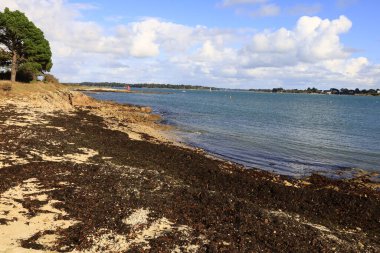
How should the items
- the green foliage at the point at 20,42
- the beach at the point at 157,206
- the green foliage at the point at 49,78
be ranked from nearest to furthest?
1. the beach at the point at 157,206
2. the green foliage at the point at 20,42
3. the green foliage at the point at 49,78

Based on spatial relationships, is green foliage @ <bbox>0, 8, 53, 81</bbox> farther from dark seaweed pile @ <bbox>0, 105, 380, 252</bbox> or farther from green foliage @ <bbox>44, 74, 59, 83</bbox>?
dark seaweed pile @ <bbox>0, 105, 380, 252</bbox>

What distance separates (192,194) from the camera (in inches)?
572

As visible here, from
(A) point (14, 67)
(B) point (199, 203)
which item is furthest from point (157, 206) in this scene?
(A) point (14, 67)

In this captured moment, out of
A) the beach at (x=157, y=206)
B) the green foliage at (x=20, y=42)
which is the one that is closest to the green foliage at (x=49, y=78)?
the green foliage at (x=20, y=42)

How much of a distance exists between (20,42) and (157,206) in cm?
4687

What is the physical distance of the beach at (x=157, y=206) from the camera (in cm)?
1023

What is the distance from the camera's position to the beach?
1023 cm

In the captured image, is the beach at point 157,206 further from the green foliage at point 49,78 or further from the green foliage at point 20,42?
the green foliage at point 49,78

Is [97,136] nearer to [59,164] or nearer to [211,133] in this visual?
[59,164]

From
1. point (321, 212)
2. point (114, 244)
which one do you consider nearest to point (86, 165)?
point (114, 244)

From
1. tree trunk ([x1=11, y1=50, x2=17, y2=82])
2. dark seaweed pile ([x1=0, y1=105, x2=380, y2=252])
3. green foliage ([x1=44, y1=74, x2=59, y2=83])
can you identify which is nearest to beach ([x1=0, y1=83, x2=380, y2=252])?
dark seaweed pile ([x1=0, y1=105, x2=380, y2=252])

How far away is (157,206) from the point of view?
1288 cm

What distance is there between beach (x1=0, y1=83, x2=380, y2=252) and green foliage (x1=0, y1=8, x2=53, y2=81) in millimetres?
31268

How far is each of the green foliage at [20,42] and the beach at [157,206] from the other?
31.3 m
